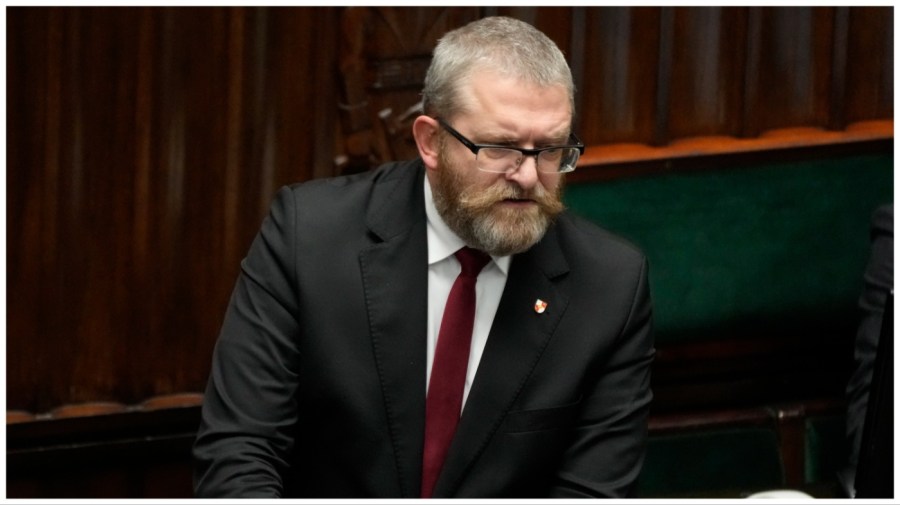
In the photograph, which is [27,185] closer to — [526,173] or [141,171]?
[141,171]

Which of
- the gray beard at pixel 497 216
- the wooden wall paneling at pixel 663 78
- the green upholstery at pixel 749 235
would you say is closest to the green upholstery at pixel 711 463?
the green upholstery at pixel 749 235

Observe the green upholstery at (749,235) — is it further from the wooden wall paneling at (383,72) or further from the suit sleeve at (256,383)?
the suit sleeve at (256,383)

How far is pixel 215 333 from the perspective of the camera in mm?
3301

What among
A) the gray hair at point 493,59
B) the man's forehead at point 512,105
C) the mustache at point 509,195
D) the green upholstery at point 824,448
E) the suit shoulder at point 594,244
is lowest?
the green upholstery at point 824,448

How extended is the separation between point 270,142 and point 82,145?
1.38 ft

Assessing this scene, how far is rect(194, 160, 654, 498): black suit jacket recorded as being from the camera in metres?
2.35

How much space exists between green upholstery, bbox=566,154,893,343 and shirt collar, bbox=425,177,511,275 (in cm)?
113

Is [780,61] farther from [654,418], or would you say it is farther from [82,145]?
[82,145]

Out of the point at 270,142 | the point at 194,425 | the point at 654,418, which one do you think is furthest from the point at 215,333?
the point at 654,418

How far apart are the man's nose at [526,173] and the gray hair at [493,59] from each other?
119 mm

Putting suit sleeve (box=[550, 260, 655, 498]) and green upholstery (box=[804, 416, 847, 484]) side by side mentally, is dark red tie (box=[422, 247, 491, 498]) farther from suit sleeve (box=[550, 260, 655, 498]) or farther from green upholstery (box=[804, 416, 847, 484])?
green upholstery (box=[804, 416, 847, 484])

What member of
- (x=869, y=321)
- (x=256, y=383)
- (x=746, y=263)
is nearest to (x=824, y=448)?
(x=746, y=263)

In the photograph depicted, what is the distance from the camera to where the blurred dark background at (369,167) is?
3.08 m

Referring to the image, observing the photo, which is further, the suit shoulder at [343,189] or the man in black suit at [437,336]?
the suit shoulder at [343,189]
